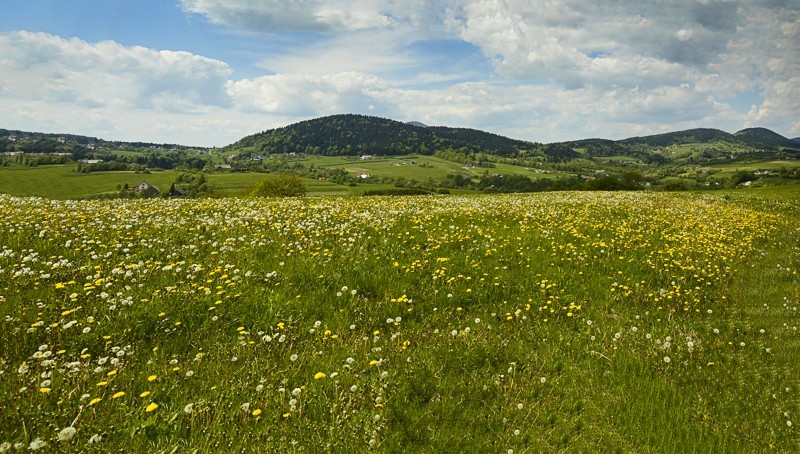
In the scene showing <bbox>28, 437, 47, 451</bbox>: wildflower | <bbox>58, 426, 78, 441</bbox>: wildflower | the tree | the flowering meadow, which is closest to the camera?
<bbox>28, 437, 47, 451</bbox>: wildflower

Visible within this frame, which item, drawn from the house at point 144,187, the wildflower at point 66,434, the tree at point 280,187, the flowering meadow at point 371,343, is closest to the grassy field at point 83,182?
the house at point 144,187

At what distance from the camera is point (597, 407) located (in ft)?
17.0

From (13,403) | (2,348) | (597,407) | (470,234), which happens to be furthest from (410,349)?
(470,234)

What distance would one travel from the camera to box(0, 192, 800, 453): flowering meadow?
443 centimetres

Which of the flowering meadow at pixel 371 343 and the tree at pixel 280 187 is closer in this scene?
the flowering meadow at pixel 371 343

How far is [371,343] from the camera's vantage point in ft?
20.7

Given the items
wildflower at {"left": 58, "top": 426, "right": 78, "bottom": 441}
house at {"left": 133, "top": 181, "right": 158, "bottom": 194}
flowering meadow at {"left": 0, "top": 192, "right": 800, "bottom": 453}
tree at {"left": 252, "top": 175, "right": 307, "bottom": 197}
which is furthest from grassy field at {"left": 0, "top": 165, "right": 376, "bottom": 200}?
wildflower at {"left": 58, "top": 426, "right": 78, "bottom": 441}

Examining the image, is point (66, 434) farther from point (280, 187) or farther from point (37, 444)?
point (280, 187)

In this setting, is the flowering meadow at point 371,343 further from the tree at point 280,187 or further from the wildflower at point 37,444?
the tree at point 280,187

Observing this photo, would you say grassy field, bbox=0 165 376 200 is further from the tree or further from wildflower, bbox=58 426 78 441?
wildflower, bbox=58 426 78 441

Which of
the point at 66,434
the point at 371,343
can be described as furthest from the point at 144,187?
the point at 66,434

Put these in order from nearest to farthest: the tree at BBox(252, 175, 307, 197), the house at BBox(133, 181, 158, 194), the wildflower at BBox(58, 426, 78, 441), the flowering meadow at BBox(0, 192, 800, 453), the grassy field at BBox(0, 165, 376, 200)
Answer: the wildflower at BBox(58, 426, 78, 441) → the flowering meadow at BBox(0, 192, 800, 453) → the tree at BBox(252, 175, 307, 197) → the grassy field at BBox(0, 165, 376, 200) → the house at BBox(133, 181, 158, 194)

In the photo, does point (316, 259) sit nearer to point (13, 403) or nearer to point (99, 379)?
point (99, 379)

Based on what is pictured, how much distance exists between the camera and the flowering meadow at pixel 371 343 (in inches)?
174
